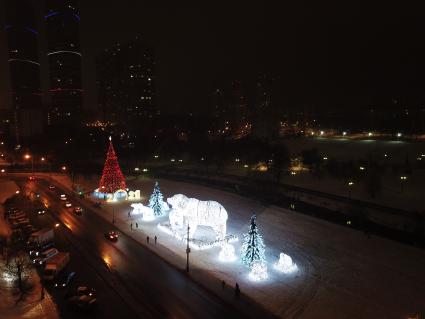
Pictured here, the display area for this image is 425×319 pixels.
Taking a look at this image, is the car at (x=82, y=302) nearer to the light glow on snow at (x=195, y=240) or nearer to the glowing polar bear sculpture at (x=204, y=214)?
the light glow on snow at (x=195, y=240)

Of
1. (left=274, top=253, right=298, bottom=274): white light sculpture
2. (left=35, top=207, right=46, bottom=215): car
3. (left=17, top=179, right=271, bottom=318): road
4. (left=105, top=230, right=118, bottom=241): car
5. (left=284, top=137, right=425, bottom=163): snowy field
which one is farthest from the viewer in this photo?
(left=284, top=137, right=425, bottom=163): snowy field

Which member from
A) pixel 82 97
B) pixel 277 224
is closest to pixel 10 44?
pixel 82 97

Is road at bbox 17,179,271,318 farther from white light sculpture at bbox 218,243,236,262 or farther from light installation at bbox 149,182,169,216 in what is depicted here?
light installation at bbox 149,182,169,216

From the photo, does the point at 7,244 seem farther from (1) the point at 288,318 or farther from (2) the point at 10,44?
(2) the point at 10,44

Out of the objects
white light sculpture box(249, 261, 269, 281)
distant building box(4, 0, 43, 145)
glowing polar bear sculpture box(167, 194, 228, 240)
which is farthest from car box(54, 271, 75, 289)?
distant building box(4, 0, 43, 145)

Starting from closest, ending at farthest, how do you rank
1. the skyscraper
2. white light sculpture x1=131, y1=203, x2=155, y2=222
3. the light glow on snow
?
the light glow on snow → white light sculpture x1=131, y1=203, x2=155, y2=222 → the skyscraper
